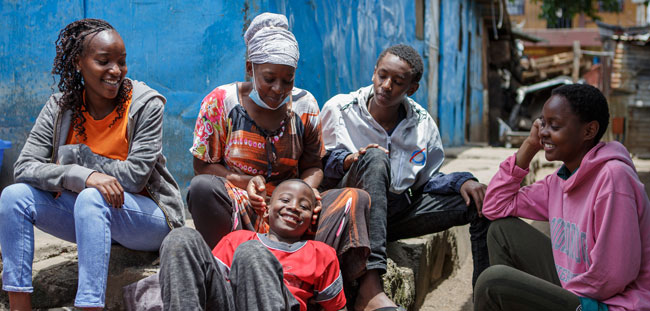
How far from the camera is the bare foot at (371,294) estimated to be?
8.61 feet

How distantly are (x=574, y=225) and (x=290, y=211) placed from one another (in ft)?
3.77

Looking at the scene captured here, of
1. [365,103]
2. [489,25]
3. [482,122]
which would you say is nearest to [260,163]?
[365,103]

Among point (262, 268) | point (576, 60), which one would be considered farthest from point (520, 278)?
point (576, 60)

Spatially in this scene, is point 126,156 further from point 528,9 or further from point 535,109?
point 528,9

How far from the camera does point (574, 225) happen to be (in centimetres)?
226

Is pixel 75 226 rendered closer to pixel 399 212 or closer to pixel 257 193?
pixel 257 193

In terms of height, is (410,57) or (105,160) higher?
(410,57)

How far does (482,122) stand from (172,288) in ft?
50.4

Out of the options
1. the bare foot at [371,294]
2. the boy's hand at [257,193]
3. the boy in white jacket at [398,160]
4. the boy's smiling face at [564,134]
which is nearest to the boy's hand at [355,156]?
the boy in white jacket at [398,160]

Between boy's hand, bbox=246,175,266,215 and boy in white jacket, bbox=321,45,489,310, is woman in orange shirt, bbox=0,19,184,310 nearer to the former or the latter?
boy's hand, bbox=246,175,266,215

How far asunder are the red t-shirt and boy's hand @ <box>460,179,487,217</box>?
79 cm

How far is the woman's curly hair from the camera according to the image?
2.71 m

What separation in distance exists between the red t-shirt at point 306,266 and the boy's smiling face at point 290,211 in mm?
57

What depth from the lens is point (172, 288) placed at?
2.01m
